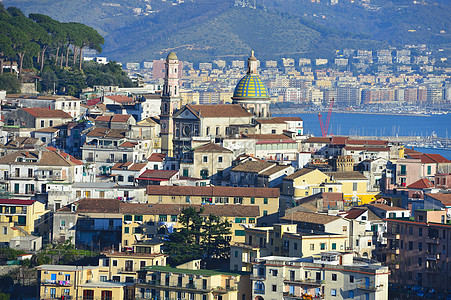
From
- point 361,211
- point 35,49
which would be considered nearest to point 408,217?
point 361,211

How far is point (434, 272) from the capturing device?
42281 millimetres

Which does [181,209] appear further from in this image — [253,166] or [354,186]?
[354,186]

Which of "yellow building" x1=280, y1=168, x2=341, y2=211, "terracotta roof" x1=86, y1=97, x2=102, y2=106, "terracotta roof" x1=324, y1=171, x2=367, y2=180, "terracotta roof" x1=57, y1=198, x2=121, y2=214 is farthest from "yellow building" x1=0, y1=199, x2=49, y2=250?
"terracotta roof" x1=86, y1=97, x2=102, y2=106

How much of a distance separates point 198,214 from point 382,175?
11.8 m

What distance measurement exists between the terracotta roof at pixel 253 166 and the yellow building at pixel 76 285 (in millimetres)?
13611

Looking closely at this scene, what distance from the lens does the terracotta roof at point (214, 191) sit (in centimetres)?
4903

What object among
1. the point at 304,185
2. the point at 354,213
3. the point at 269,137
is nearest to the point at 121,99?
the point at 269,137

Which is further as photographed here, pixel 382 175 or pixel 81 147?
pixel 81 147

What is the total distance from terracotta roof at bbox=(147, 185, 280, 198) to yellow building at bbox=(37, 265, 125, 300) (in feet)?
28.9

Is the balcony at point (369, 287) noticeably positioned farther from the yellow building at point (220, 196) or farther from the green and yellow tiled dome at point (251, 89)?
the green and yellow tiled dome at point (251, 89)

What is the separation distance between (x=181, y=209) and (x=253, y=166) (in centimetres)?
777

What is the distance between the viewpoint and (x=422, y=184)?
5231 centimetres

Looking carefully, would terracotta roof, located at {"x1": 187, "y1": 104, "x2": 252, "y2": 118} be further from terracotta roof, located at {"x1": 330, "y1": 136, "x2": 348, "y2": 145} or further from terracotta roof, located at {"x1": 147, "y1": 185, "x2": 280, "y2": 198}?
terracotta roof, located at {"x1": 147, "y1": 185, "x2": 280, "y2": 198}

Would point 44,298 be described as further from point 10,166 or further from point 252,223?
point 10,166
